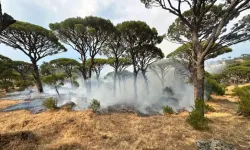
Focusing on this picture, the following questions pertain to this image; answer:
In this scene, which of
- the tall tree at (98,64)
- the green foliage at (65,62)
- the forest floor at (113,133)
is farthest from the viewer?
the tall tree at (98,64)

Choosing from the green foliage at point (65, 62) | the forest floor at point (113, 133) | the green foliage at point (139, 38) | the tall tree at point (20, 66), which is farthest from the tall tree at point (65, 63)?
the forest floor at point (113, 133)

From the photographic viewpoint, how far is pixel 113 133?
7508 mm

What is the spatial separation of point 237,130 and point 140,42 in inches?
763

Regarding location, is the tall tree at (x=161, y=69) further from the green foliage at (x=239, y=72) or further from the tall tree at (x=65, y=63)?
the green foliage at (x=239, y=72)

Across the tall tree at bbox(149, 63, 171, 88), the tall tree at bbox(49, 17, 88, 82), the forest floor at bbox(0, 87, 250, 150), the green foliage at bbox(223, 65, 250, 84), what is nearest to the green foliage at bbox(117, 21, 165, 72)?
the tall tree at bbox(49, 17, 88, 82)

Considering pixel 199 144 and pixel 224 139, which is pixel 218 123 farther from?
pixel 199 144

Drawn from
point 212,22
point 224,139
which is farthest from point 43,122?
point 212,22

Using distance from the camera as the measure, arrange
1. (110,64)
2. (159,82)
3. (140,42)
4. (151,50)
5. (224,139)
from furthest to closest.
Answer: (159,82)
(110,64)
(151,50)
(140,42)
(224,139)

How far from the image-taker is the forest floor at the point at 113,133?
6391 millimetres

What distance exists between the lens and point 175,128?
7.84 m

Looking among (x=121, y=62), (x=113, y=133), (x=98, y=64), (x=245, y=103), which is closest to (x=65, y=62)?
(x=98, y=64)

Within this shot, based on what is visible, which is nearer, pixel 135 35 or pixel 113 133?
pixel 113 133

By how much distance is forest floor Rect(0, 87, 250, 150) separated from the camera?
21.0 ft

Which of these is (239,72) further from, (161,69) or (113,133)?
(113,133)
